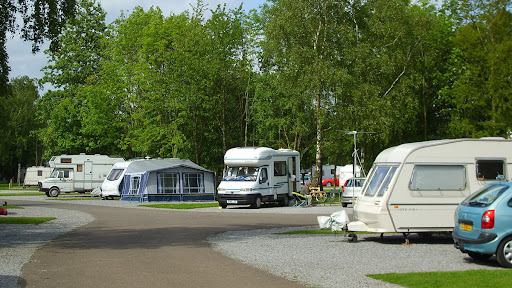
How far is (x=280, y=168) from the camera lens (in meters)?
32.0

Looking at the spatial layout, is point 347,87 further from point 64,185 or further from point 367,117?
point 64,185

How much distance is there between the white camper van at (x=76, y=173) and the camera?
45750 millimetres

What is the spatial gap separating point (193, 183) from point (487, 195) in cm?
3000

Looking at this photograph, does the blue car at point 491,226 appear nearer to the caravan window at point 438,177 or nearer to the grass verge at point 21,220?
the caravan window at point 438,177

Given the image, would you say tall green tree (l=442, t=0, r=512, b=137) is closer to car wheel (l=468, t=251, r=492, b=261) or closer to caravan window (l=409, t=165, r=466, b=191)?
caravan window (l=409, t=165, r=466, b=191)

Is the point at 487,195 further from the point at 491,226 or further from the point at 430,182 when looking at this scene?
the point at 430,182

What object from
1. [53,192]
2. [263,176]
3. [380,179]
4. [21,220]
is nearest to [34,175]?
[53,192]

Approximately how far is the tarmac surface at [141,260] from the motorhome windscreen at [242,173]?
31.0 ft

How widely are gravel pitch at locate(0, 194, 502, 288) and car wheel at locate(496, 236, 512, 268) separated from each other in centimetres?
35

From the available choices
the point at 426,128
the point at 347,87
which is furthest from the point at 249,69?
the point at 426,128

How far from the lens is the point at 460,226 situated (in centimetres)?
1162

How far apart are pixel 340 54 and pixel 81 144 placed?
2659 centimetres

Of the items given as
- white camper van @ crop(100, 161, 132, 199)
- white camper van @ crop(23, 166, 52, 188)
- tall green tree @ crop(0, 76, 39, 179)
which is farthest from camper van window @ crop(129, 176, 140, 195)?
tall green tree @ crop(0, 76, 39, 179)

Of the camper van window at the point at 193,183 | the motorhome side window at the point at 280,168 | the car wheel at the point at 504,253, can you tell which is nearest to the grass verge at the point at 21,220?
the motorhome side window at the point at 280,168
